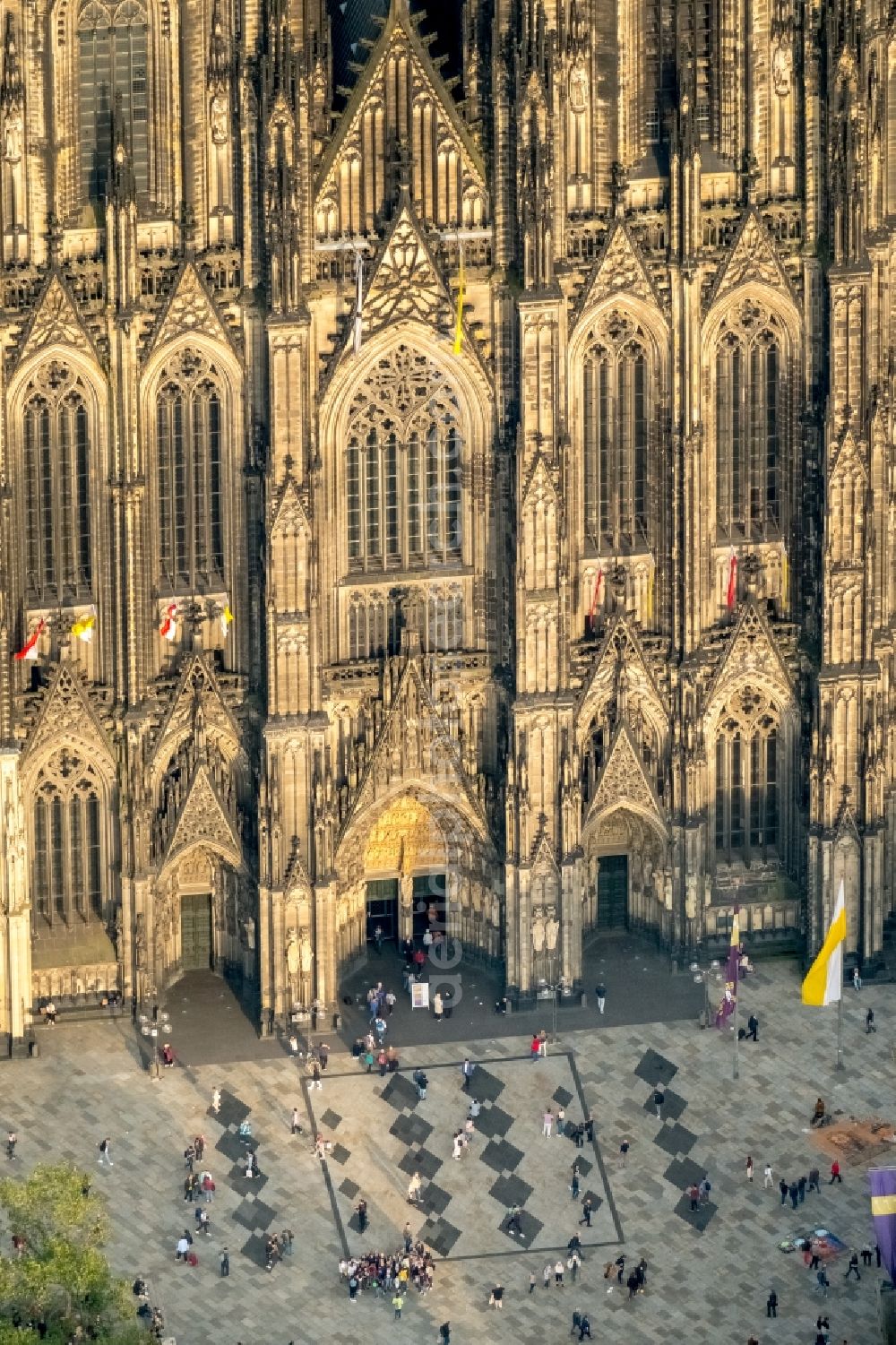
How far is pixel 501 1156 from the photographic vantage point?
6683 inches

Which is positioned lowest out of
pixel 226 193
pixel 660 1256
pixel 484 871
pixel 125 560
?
pixel 660 1256

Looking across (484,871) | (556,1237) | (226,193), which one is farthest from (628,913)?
(226,193)

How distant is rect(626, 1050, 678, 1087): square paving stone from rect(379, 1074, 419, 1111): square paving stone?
292 inches

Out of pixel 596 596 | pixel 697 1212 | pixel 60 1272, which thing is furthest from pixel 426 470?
pixel 60 1272

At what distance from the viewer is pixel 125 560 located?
172 metres

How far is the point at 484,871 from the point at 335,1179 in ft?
44.5

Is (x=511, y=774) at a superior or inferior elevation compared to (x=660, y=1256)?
superior

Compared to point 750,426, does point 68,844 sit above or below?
below

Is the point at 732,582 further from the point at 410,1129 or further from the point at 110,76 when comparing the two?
the point at 110,76

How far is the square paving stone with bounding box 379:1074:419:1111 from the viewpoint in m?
172

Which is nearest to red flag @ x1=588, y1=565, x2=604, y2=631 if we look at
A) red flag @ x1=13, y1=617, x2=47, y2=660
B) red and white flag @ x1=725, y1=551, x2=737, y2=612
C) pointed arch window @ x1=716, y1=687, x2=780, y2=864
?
red and white flag @ x1=725, y1=551, x2=737, y2=612

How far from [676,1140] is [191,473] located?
2639cm

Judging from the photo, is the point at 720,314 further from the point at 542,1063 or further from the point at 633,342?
the point at 542,1063

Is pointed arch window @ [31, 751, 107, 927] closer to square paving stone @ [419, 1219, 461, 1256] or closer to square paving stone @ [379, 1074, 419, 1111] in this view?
square paving stone @ [379, 1074, 419, 1111]
